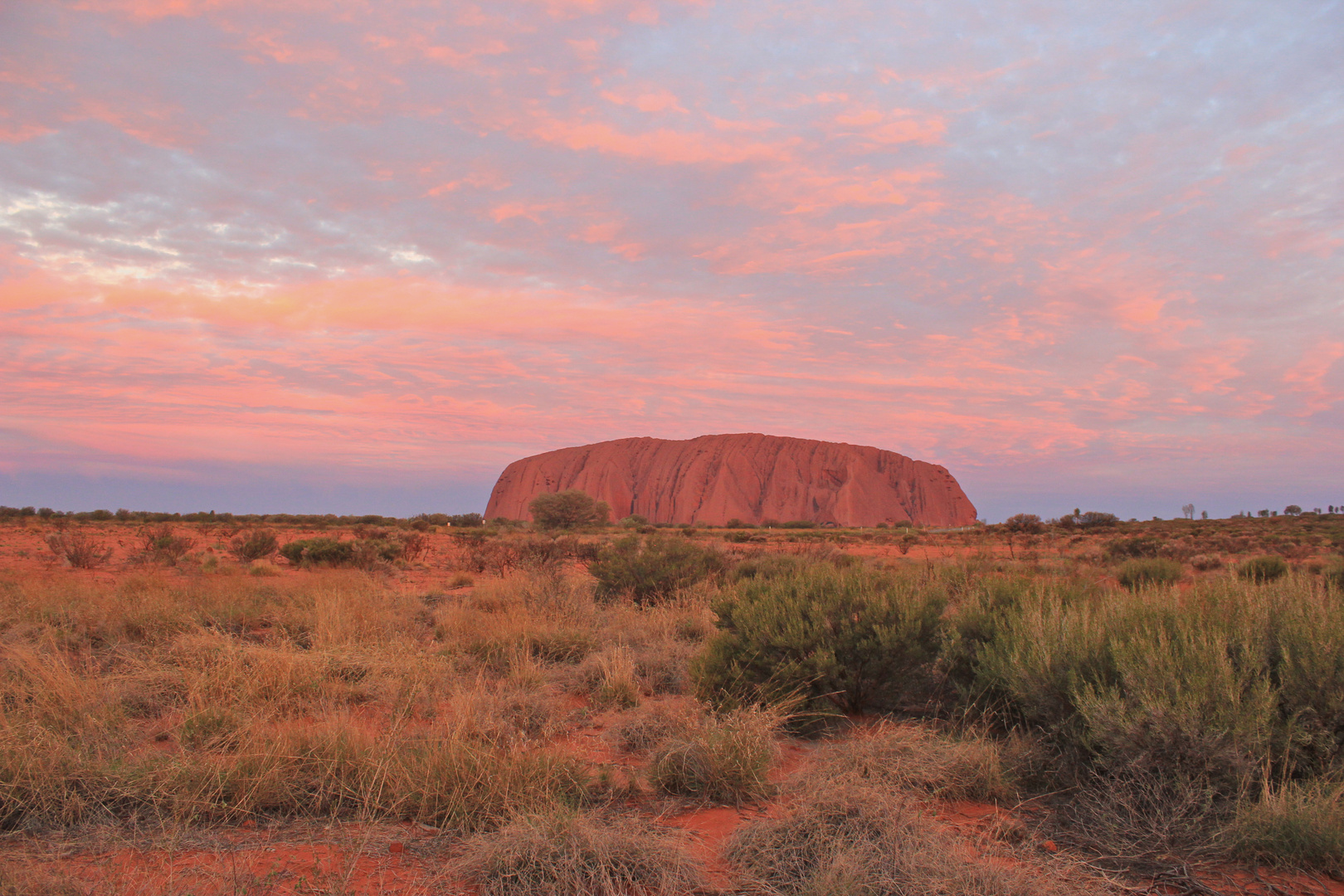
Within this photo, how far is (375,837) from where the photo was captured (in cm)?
319

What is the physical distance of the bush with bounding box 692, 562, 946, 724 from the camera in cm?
516

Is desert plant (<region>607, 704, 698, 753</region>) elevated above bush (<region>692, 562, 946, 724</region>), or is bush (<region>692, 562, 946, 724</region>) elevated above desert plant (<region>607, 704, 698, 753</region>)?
bush (<region>692, 562, 946, 724</region>)

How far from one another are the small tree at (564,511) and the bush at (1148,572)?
38.5 m

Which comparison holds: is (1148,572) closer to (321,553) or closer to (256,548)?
(321,553)

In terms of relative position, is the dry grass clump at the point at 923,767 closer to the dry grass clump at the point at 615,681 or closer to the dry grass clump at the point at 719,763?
the dry grass clump at the point at 719,763

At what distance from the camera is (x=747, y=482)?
283 ft

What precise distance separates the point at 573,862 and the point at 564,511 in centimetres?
4847

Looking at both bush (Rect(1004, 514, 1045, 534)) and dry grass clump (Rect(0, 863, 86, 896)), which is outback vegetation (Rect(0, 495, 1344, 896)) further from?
bush (Rect(1004, 514, 1045, 534))

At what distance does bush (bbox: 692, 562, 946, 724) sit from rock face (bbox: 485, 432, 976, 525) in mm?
74204

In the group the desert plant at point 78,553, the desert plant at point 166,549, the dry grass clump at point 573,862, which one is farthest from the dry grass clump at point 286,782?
the desert plant at point 166,549

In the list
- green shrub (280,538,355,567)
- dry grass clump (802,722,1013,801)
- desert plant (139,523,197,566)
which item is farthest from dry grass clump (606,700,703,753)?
desert plant (139,523,197,566)

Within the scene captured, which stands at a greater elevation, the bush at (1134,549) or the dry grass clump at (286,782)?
the bush at (1134,549)

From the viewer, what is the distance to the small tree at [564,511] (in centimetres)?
4978

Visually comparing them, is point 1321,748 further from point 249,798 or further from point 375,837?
point 249,798
